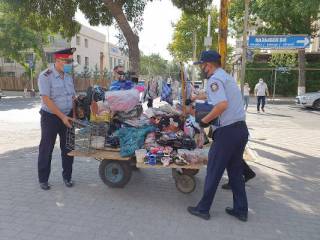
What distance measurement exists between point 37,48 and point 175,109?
2957 cm

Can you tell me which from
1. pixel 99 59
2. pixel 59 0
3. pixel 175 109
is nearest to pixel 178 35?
pixel 99 59

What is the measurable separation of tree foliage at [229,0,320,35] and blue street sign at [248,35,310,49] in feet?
13.7

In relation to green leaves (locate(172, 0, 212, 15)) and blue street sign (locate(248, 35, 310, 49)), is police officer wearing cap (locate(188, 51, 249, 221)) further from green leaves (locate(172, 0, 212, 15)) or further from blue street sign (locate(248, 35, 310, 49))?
blue street sign (locate(248, 35, 310, 49))

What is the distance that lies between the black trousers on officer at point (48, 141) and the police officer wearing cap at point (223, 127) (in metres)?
2.18

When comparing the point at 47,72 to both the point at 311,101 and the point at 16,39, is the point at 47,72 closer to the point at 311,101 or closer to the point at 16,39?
the point at 311,101

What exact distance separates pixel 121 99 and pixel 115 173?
1.07 m

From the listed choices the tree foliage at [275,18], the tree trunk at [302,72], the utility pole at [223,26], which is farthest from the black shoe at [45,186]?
the tree trunk at [302,72]

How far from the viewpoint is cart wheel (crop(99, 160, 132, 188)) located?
4.99 meters

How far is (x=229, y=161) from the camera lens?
412 cm

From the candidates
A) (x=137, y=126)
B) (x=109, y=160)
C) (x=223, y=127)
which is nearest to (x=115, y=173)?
(x=109, y=160)

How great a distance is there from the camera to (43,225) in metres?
3.93

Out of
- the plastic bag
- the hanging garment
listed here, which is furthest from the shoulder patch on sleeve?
the plastic bag

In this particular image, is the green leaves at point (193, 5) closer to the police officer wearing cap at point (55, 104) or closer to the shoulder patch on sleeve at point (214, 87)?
the police officer wearing cap at point (55, 104)

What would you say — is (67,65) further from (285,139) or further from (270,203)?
(285,139)
